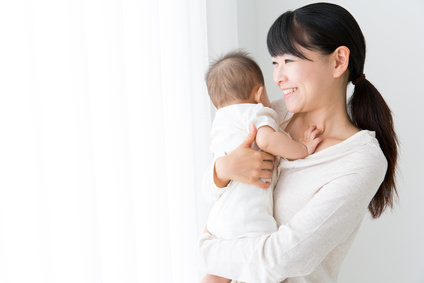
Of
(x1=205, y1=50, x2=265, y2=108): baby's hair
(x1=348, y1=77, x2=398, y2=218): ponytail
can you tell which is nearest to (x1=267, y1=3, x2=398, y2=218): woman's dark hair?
(x1=348, y1=77, x2=398, y2=218): ponytail

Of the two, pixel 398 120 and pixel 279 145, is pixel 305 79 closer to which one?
pixel 279 145

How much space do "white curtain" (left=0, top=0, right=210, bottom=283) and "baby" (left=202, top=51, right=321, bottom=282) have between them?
15.5 inches

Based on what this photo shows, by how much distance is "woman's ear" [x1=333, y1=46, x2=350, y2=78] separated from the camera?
1.35m

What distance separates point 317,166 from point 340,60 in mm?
369

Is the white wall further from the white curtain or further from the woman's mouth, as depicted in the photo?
the woman's mouth

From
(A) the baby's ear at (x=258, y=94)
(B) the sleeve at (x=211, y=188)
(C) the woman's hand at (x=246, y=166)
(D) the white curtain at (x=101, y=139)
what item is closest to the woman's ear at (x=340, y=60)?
(A) the baby's ear at (x=258, y=94)

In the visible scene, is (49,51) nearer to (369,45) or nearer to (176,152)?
(176,152)

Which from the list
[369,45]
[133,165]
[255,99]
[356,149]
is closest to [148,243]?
[133,165]

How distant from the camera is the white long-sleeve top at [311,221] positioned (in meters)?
1.17

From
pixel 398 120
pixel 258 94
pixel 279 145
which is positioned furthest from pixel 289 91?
pixel 398 120

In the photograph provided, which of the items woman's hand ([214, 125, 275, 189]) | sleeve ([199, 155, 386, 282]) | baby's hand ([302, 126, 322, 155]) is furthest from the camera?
baby's hand ([302, 126, 322, 155])

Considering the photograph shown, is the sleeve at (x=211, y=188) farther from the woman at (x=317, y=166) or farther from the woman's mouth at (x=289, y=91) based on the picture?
the woman's mouth at (x=289, y=91)

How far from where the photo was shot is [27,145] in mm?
1255

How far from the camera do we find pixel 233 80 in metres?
1.42
